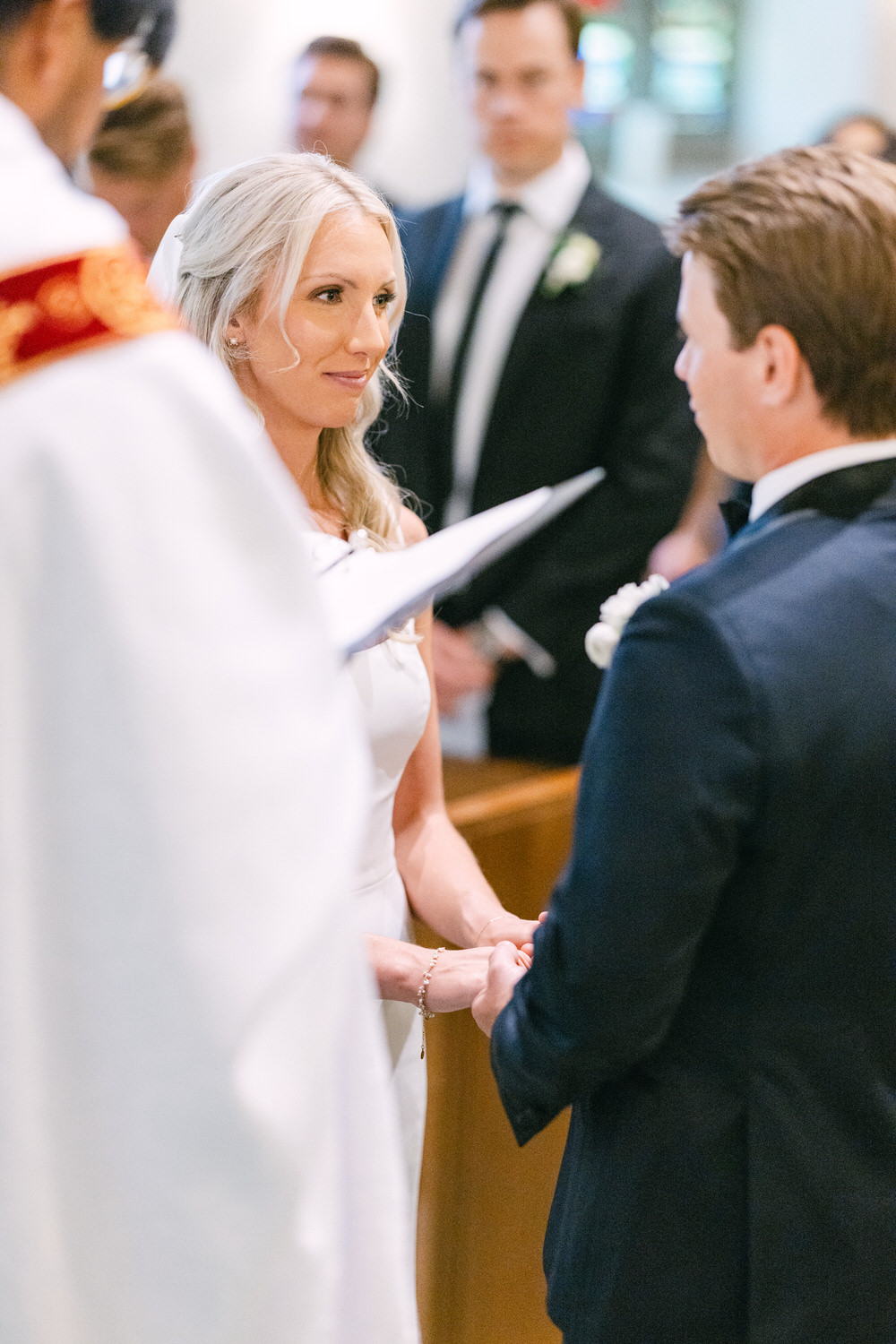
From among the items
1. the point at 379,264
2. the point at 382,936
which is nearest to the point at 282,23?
the point at 379,264

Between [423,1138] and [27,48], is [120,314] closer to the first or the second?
[27,48]

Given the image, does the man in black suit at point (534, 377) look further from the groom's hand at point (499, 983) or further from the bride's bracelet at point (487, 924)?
the groom's hand at point (499, 983)

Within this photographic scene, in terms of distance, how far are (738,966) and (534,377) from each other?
201 cm

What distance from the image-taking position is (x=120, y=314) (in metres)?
0.87

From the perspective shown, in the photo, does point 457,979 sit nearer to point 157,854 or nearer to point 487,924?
point 487,924

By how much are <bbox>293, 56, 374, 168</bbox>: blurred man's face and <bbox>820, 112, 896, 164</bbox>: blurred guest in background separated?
1.38 m

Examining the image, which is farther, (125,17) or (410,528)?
(410,528)

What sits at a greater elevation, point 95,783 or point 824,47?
point 95,783

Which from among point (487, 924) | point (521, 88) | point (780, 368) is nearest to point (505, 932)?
point (487, 924)

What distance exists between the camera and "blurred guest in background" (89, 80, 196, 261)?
9.40 ft

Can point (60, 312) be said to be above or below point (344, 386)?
above

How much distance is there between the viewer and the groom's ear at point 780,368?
1.28m

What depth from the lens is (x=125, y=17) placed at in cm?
96

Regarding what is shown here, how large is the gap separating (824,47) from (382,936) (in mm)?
7431
